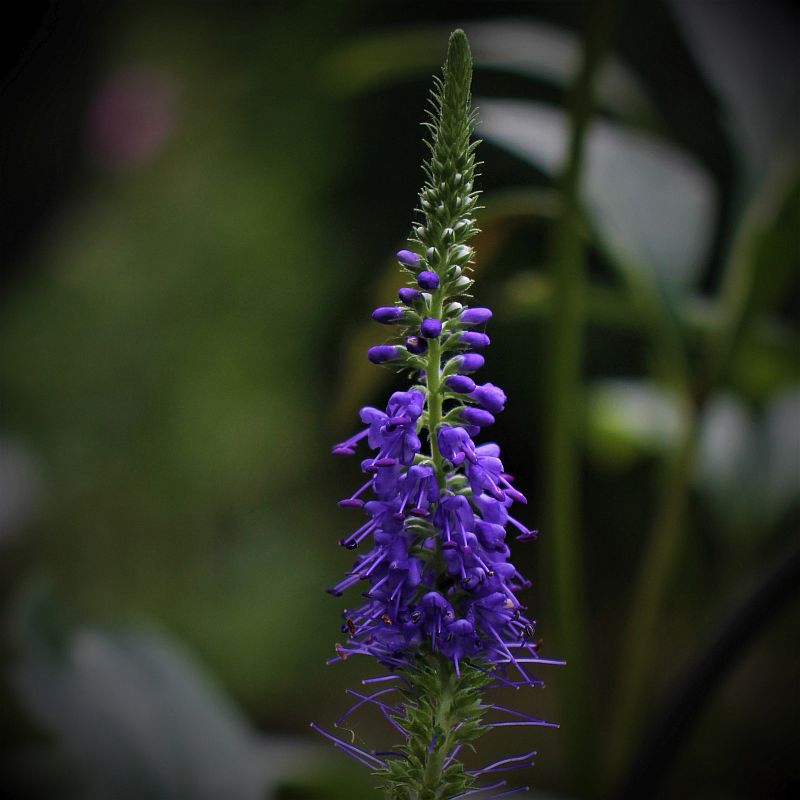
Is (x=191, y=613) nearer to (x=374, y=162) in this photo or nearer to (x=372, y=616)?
(x=374, y=162)

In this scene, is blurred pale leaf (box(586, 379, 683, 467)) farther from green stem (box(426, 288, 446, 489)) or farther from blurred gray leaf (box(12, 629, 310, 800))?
green stem (box(426, 288, 446, 489))

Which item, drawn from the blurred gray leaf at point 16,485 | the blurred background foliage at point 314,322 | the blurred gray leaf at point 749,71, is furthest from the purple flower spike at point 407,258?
the blurred gray leaf at point 16,485

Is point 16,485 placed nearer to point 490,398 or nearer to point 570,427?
point 570,427

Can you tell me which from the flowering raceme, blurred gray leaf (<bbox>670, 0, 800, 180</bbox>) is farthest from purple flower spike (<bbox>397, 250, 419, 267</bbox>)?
blurred gray leaf (<bbox>670, 0, 800, 180</bbox>)

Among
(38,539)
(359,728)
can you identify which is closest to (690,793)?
(359,728)

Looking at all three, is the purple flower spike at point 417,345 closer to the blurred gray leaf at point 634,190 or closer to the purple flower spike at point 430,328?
the purple flower spike at point 430,328

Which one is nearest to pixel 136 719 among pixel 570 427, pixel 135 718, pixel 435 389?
pixel 135 718

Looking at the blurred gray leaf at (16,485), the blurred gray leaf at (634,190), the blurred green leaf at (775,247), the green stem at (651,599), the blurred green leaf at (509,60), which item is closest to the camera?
the blurred green leaf at (775,247)
